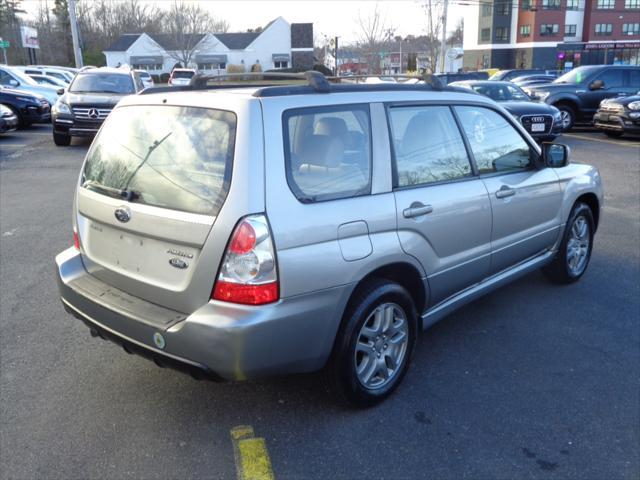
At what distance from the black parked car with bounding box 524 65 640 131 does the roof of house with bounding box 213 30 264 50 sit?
66010 mm

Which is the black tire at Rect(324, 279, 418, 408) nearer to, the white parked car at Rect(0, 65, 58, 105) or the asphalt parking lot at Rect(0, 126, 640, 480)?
the asphalt parking lot at Rect(0, 126, 640, 480)

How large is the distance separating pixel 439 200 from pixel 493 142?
3.25ft

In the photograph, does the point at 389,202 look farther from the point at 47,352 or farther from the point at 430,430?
the point at 47,352

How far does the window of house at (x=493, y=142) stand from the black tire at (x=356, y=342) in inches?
49.6

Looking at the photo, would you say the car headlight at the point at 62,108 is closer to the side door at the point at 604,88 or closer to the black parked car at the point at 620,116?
the black parked car at the point at 620,116

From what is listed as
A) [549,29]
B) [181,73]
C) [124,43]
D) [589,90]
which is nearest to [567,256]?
[589,90]

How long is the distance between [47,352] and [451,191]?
2.86 metres

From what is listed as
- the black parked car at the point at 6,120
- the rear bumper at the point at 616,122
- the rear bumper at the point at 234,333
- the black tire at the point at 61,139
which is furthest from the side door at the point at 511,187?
the black parked car at the point at 6,120

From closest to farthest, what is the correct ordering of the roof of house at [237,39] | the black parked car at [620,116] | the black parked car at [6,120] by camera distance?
the black parked car at [620,116] → the black parked car at [6,120] → the roof of house at [237,39]

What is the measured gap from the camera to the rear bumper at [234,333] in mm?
2703

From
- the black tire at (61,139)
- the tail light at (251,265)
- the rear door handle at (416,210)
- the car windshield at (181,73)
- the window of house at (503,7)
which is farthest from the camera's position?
the window of house at (503,7)

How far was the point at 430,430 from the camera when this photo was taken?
3.16 m

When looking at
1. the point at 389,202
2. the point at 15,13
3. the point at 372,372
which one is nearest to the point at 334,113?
the point at 389,202

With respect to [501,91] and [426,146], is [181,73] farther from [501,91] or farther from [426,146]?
[426,146]
